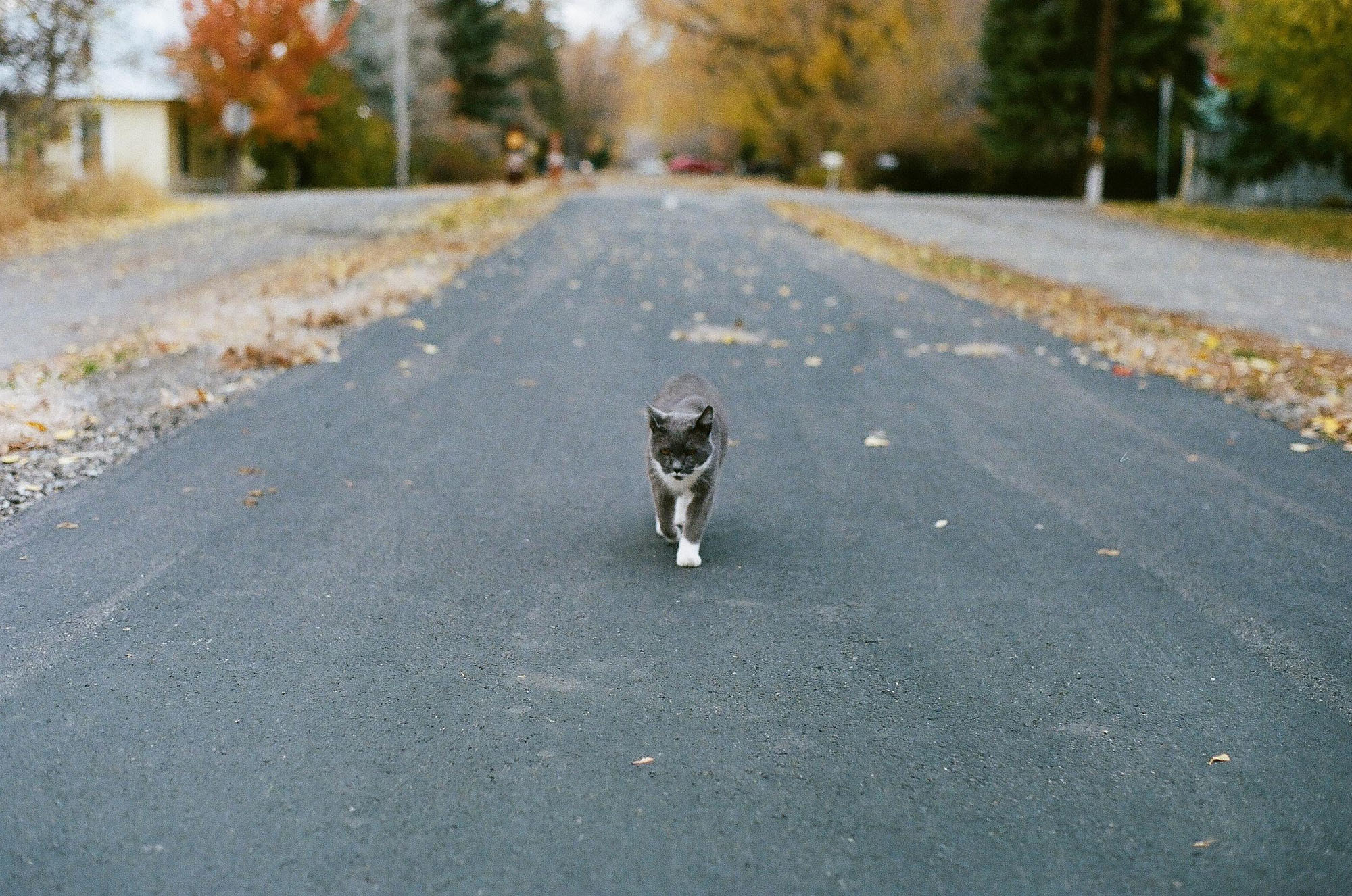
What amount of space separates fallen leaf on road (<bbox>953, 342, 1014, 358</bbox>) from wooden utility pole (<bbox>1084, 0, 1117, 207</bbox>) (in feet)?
88.9

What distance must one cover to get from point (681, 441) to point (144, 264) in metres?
13.9

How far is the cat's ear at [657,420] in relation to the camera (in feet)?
17.1

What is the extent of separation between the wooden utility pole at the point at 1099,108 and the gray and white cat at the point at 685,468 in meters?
33.6

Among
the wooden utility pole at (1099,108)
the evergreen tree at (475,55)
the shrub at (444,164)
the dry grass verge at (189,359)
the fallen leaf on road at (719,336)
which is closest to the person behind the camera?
the dry grass verge at (189,359)

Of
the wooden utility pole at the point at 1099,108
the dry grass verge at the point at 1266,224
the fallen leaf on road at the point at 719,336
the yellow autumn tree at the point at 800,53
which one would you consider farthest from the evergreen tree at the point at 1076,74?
the fallen leaf on road at the point at 719,336

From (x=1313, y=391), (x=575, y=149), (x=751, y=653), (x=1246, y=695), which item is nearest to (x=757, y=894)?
(x=751, y=653)

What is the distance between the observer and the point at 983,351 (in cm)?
1105

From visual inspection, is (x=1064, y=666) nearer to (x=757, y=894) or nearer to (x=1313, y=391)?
(x=757, y=894)

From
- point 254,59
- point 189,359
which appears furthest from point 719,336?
point 254,59

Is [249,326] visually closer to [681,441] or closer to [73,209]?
[681,441]

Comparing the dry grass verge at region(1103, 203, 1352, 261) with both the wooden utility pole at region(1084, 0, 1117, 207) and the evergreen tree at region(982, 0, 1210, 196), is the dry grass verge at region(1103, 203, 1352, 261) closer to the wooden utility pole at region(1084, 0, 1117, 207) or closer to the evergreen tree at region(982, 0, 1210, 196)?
the wooden utility pole at region(1084, 0, 1117, 207)

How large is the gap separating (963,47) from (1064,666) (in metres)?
51.4

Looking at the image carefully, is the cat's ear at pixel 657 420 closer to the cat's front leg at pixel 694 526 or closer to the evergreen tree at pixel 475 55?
the cat's front leg at pixel 694 526

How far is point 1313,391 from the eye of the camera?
30.2ft
